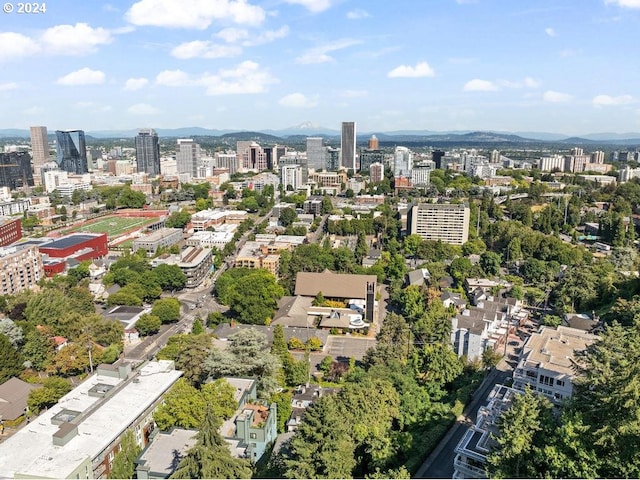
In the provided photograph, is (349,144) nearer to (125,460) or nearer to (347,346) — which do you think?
(347,346)

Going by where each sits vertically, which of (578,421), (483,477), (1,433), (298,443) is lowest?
(1,433)

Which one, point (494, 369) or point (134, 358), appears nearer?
point (494, 369)

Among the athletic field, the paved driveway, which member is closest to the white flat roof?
the paved driveway

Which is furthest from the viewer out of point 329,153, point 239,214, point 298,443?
point 329,153

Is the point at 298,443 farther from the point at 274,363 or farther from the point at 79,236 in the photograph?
the point at 79,236

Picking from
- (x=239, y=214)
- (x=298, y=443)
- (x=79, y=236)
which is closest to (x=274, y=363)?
(x=298, y=443)

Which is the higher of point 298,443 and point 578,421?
point 578,421
